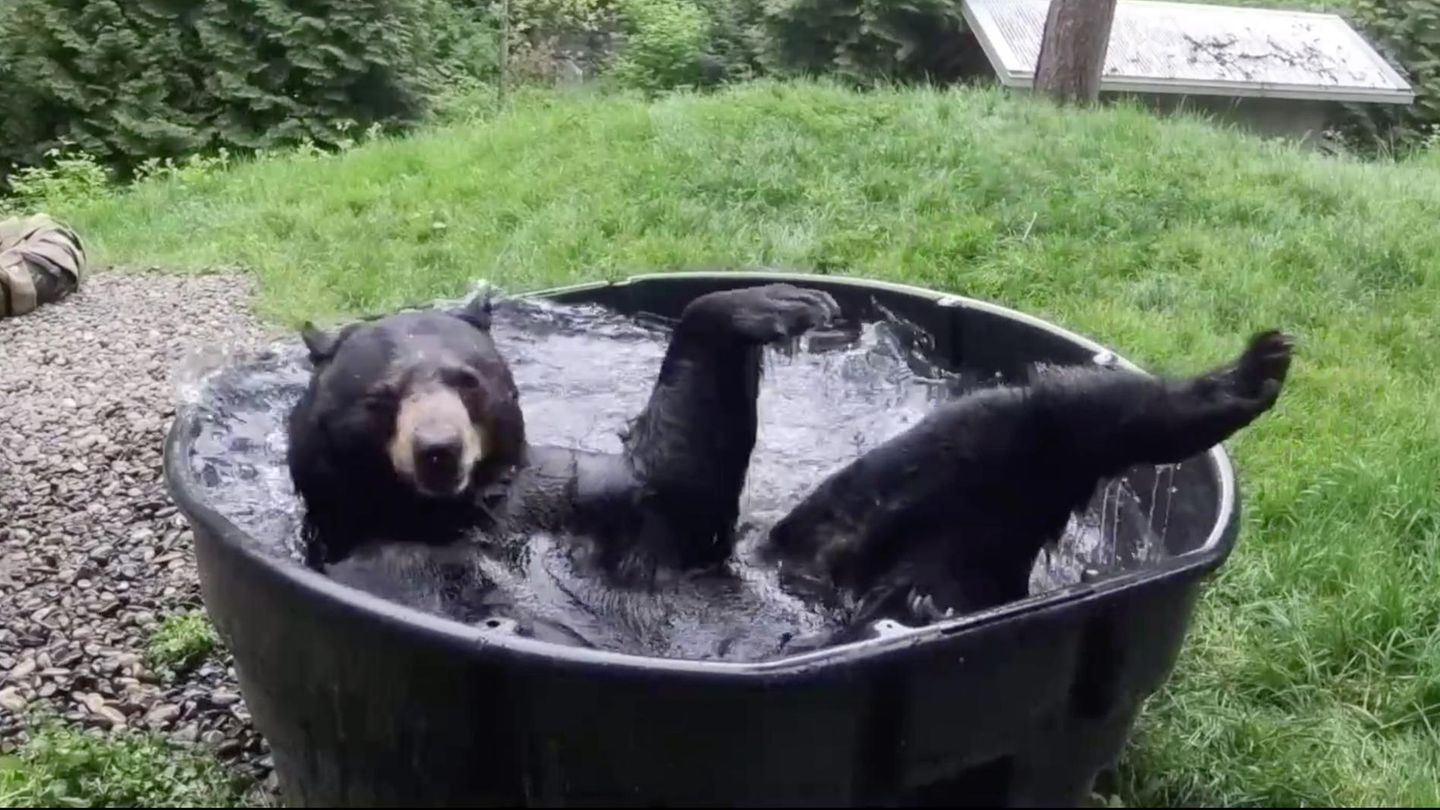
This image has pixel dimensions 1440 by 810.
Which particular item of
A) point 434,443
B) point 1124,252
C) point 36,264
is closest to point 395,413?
point 434,443

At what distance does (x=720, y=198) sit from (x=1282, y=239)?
2.54 metres

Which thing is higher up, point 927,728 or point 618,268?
point 927,728

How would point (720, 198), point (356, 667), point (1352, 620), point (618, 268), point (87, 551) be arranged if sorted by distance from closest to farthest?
1. point (356, 667)
2. point (1352, 620)
3. point (87, 551)
4. point (618, 268)
5. point (720, 198)

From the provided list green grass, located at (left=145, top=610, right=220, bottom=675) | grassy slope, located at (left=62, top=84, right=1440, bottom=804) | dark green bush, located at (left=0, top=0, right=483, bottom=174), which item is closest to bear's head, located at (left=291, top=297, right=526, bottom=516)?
green grass, located at (left=145, top=610, right=220, bottom=675)

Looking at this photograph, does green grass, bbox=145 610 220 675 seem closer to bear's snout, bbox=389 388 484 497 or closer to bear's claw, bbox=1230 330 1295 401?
bear's snout, bbox=389 388 484 497

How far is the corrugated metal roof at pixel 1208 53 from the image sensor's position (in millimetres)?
12266

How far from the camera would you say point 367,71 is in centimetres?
1277

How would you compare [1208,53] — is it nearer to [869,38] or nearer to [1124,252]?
[869,38]

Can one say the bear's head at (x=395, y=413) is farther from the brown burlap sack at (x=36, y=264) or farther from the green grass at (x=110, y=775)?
the brown burlap sack at (x=36, y=264)

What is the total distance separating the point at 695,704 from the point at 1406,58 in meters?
15.4

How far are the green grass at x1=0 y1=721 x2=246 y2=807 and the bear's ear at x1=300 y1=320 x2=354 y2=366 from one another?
2.97 feet

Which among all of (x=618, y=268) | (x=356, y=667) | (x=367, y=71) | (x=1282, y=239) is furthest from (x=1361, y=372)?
(x=367, y=71)

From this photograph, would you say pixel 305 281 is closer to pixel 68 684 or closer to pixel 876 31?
pixel 68 684

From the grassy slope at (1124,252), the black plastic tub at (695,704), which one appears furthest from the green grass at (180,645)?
the grassy slope at (1124,252)
